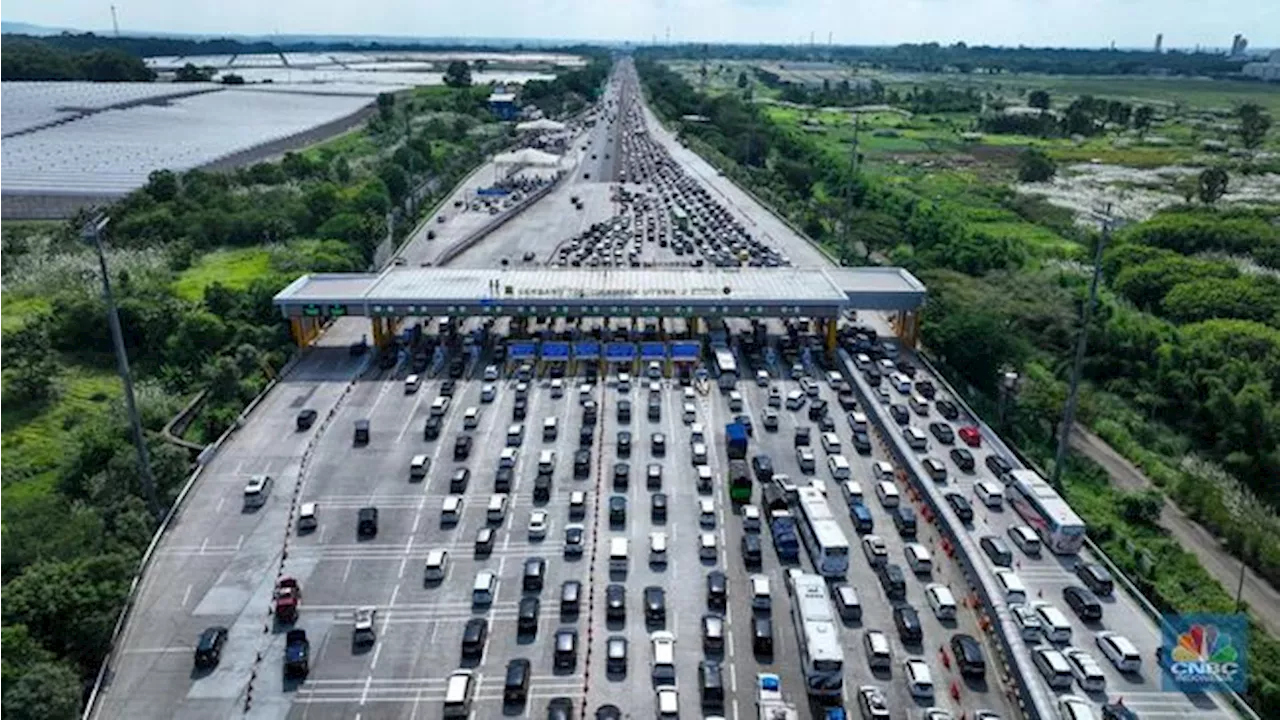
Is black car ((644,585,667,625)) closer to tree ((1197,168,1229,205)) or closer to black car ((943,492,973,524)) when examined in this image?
black car ((943,492,973,524))

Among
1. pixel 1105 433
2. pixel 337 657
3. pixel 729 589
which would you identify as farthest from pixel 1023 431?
pixel 337 657

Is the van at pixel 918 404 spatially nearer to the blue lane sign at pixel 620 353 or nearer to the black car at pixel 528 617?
the blue lane sign at pixel 620 353

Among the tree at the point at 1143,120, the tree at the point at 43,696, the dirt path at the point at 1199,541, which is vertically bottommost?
the dirt path at the point at 1199,541

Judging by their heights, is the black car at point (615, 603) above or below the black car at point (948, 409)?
below

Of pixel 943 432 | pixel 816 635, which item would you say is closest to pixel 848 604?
pixel 816 635

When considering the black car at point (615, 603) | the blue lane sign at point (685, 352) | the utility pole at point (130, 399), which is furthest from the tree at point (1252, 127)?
the utility pole at point (130, 399)

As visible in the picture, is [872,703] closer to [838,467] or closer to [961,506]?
[961,506]
